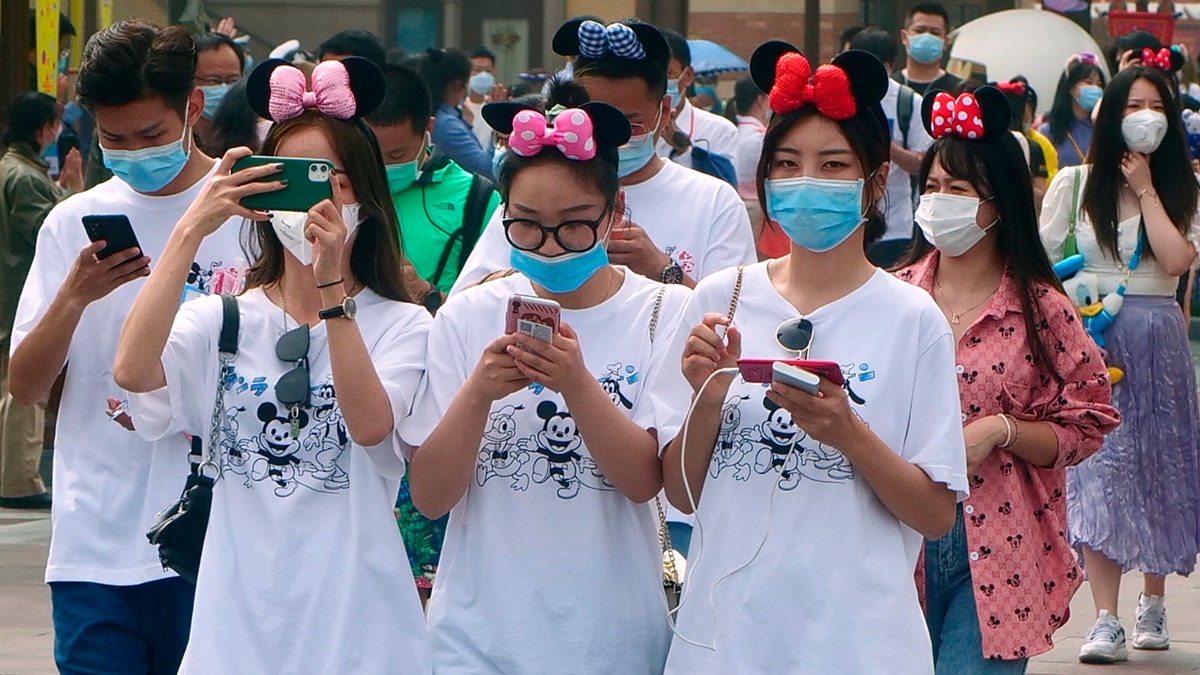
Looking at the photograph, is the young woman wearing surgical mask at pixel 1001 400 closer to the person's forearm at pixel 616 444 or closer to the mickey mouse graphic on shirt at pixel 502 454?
the person's forearm at pixel 616 444

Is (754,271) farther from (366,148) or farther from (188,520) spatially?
(188,520)

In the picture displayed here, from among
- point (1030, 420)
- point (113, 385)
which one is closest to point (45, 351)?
point (113, 385)

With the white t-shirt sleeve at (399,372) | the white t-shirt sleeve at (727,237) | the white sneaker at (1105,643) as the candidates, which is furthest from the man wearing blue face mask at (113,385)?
the white sneaker at (1105,643)

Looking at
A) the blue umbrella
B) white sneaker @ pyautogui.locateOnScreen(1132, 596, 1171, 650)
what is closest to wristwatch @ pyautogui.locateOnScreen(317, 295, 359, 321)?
white sneaker @ pyautogui.locateOnScreen(1132, 596, 1171, 650)

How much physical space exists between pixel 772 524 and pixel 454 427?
24.9 inches

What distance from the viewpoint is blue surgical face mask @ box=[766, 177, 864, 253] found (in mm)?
3662

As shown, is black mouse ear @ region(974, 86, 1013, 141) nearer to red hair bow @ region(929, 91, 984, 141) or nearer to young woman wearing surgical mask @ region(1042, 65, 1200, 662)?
red hair bow @ region(929, 91, 984, 141)

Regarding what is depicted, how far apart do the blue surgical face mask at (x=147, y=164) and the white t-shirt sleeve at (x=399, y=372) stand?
1007 millimetres

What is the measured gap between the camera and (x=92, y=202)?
15.4 feet

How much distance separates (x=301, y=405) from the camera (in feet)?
12.4

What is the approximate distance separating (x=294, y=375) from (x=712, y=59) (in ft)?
55.8

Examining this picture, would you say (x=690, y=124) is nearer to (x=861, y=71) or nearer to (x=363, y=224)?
(x=363, y=224)

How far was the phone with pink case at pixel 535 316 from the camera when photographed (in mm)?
3518

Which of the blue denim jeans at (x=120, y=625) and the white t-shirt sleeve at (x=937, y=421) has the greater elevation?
the white t-shirt sleeve at (x=937, y=421)
